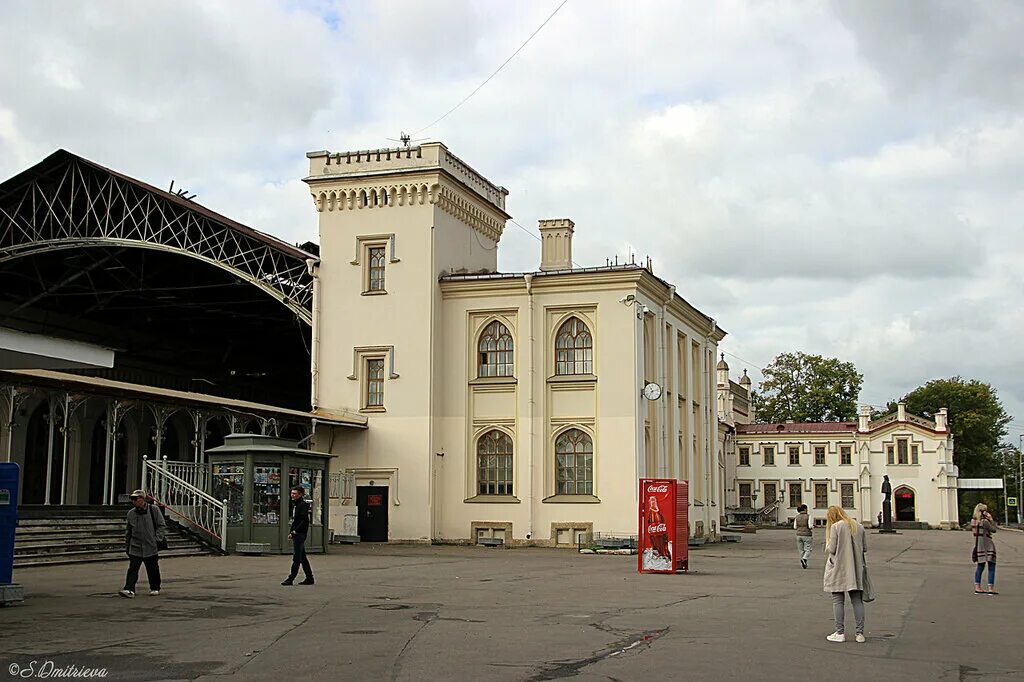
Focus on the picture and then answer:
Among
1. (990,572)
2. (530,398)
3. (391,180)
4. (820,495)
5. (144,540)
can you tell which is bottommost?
(990,572)

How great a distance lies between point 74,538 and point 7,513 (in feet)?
33.7

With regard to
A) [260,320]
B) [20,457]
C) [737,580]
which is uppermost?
[260,320]

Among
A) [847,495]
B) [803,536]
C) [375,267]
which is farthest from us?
[847,495]

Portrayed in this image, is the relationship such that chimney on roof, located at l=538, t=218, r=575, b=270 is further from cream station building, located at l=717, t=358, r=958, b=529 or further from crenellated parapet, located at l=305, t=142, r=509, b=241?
cream station building, located at l=717, t=358, r=958, b=529

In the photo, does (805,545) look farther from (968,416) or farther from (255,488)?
(968,416)

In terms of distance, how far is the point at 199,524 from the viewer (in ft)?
88.2

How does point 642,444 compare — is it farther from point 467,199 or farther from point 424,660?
point 424,660

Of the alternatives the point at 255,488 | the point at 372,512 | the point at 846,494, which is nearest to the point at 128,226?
the point at 372,512

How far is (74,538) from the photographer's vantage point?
23.9 meters

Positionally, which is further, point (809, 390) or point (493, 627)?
point (809, 390)

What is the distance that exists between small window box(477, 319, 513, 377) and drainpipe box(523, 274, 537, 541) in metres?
0.96

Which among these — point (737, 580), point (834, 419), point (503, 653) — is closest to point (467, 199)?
point (737, 580)

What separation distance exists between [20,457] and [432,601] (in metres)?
26.0

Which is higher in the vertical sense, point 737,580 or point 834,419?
point 834,419
